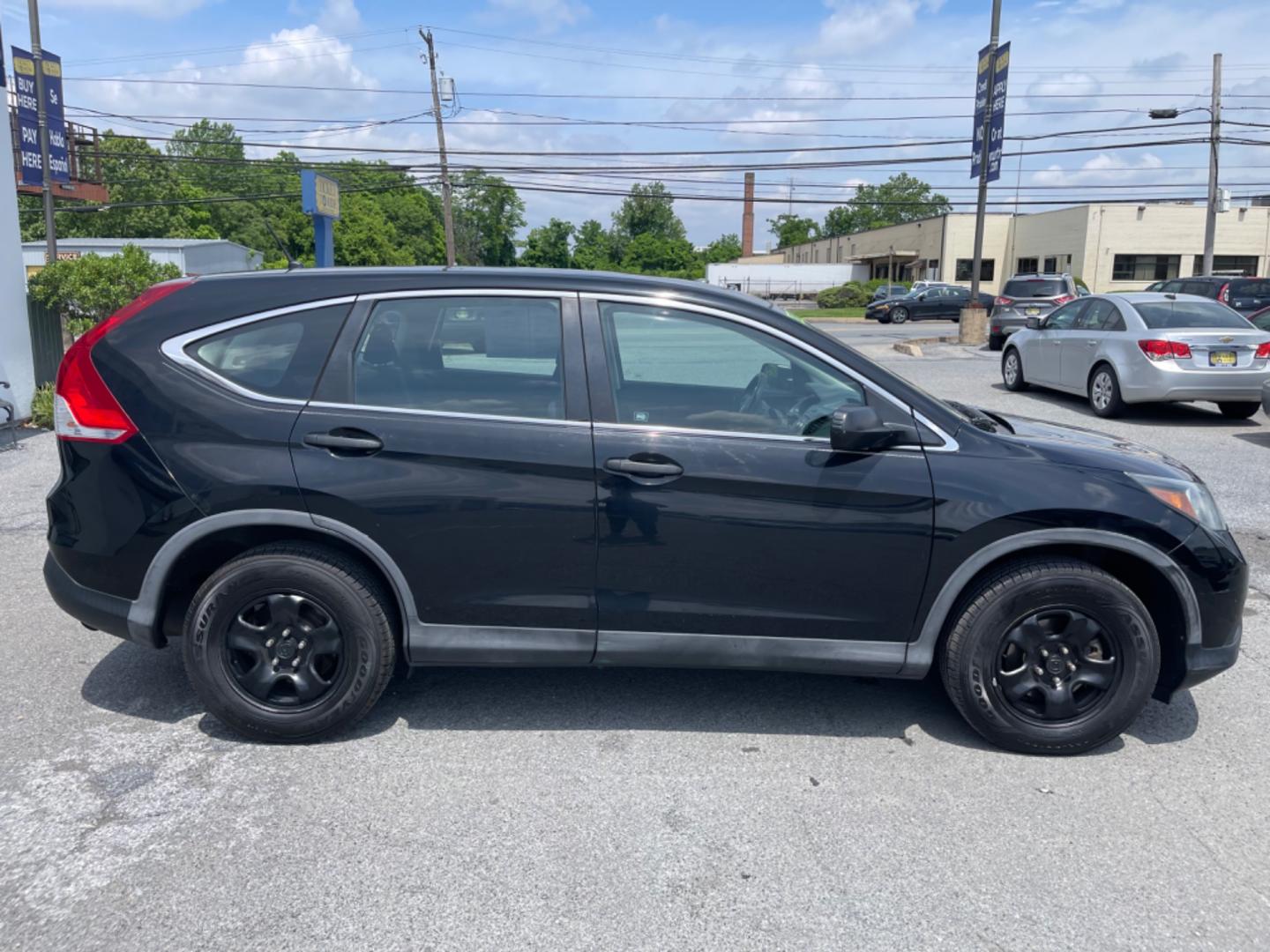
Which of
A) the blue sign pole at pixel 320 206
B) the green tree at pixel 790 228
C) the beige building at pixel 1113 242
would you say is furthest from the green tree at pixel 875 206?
the blue sign pole at pixel 320 206

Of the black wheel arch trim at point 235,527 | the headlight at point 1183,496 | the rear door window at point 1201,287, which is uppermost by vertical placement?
the rear door window at point 1201,287

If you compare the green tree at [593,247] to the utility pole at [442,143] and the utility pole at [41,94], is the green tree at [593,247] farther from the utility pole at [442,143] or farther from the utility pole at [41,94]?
the utility pole at [41,94]

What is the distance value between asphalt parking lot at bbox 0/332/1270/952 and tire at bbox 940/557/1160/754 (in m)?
0.15

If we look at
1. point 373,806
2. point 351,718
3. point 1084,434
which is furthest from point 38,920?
point 1084,434

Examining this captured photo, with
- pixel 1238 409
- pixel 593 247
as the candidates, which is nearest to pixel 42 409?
pixel 1238 409

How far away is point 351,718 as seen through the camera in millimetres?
3861

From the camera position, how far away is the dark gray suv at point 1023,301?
75.9 ft

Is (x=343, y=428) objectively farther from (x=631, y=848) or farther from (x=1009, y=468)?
(x=1009, y=468)

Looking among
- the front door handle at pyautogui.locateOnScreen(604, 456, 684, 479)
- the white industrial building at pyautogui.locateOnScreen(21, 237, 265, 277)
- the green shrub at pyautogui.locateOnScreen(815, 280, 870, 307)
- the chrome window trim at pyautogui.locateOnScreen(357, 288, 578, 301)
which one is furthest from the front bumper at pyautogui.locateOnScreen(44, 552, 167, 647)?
the green shrub at pyautogui.locateOnScreen(815, 280, 870, 307)

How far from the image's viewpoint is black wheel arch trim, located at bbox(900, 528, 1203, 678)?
12.2 ft

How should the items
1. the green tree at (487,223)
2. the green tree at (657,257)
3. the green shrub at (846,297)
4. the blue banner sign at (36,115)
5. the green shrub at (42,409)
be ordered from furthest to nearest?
the green tree at (487,223)
the green tree at (657,257)
the green shrub at (846,297)
the blue banner sign at (36,115)
the green shrub at (42,409)

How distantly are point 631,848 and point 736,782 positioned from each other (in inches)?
22.3

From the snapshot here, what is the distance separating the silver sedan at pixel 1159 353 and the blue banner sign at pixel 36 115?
1822cm

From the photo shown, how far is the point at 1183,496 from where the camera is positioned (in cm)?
384
